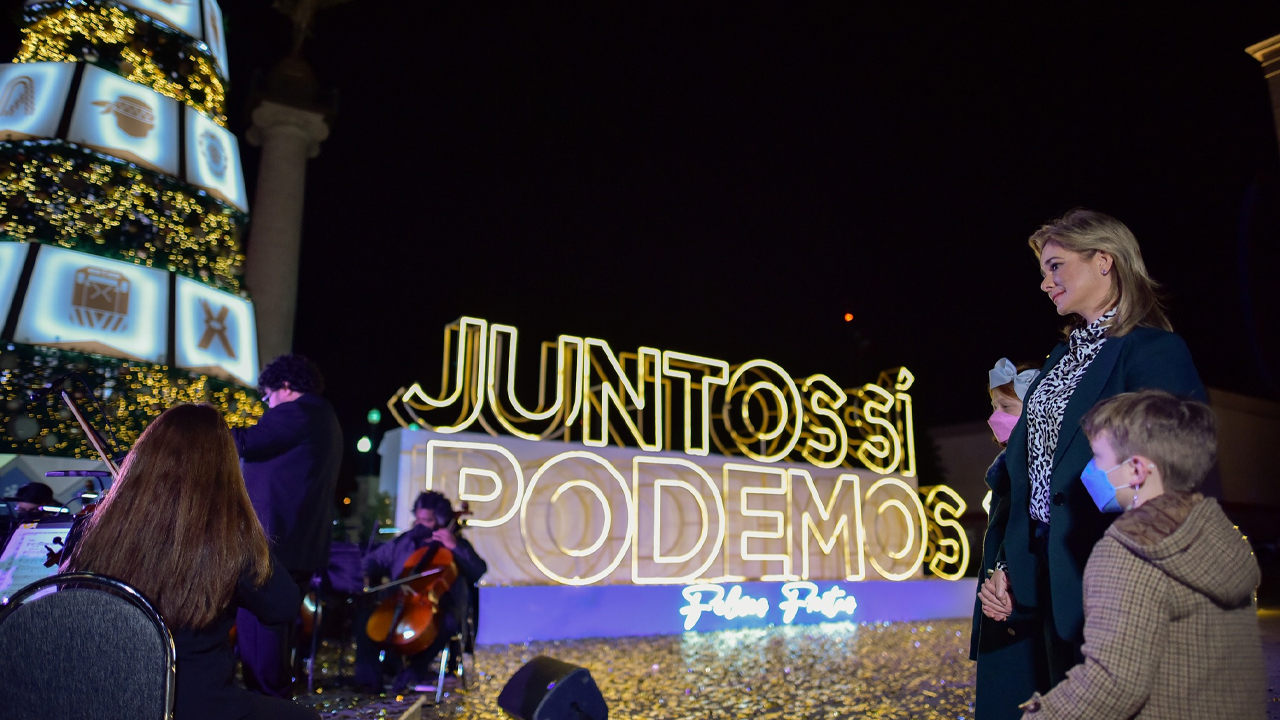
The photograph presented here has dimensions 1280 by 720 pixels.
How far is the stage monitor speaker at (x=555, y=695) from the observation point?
2.42m

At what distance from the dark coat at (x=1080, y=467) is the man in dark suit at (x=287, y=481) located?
2986 millimetres

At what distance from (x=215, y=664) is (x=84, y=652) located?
369 millimetres

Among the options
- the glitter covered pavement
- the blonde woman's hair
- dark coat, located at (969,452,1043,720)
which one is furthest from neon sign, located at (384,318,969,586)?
the blonde woman's hair

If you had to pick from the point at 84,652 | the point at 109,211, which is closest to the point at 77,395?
the point at 109,211

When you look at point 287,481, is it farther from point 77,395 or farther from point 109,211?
point 109,211

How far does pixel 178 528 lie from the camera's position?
5.91 ft

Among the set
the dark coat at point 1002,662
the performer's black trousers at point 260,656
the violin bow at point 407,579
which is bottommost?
the performer's black trousers at point 260,656

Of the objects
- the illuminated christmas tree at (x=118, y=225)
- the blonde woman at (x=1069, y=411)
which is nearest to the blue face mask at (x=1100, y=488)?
the blonde woman at (x=1069, y=411)

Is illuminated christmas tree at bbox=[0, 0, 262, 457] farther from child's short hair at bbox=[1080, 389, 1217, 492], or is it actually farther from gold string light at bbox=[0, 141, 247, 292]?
child's short hair at bbox=[1080, 389, 1217, 492]

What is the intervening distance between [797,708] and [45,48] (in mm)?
8713

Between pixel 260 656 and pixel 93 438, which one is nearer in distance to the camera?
pixel 93 438

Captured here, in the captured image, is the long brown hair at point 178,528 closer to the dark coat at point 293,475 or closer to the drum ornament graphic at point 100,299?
the dark coat at point 293,475

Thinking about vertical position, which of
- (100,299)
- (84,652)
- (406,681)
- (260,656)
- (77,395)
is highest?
(100,299)

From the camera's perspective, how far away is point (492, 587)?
761 cm
